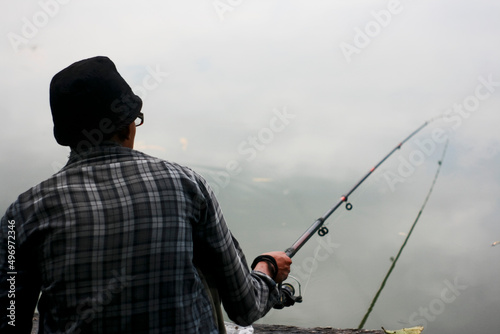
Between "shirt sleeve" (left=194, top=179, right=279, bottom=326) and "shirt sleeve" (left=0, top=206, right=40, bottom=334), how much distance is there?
57 cm

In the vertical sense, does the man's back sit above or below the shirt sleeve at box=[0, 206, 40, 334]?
above

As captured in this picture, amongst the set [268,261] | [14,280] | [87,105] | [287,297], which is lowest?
[14,280]

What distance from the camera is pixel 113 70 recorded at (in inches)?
68.6

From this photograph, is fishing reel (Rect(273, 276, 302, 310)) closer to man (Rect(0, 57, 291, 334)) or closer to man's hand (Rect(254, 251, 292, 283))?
man's hand (Rect(254, 251, 292, 283))

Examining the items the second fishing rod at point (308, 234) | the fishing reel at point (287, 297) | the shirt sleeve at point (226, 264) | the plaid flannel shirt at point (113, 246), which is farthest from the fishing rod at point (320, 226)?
the plaid flannel shirt at point (113, 246)

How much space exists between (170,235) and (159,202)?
0.11 m

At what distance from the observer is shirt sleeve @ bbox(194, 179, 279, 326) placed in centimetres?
159

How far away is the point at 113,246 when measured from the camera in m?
1.44

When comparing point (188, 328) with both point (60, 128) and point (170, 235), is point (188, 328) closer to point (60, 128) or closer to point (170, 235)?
point (170, 235)

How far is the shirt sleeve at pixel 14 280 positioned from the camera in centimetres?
151

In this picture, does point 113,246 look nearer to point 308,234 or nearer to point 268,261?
point 268,261

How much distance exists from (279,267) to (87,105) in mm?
1037

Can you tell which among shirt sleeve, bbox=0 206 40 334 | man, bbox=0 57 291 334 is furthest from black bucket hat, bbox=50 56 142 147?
shirt sleeve, bbox=0 206 40 334

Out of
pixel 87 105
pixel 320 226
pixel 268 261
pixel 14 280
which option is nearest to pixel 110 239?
pixel 14 280
